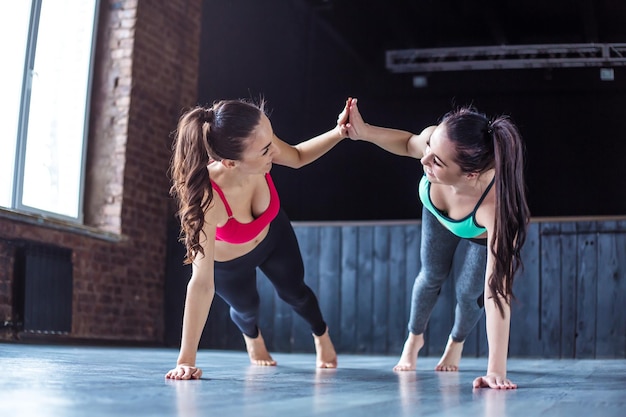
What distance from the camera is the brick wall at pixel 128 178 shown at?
5285mm

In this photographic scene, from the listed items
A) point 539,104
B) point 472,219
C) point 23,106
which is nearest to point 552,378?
point 472,219

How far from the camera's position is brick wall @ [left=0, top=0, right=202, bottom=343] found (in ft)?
17.3

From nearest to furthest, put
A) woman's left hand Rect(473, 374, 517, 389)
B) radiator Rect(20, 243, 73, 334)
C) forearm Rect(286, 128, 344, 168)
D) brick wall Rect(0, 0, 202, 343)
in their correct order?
woman's left hand Rect(473, 374, 517, 389)
forearm Rect(286, 128, 344, 168)
radiator Rect(20, 243, 73, 334)
brick wall Rect(0, 0, 202, 343)

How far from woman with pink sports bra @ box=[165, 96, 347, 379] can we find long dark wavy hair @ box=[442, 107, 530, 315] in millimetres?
495

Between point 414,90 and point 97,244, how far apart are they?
4.96 meters

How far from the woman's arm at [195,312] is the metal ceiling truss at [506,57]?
7.02 m

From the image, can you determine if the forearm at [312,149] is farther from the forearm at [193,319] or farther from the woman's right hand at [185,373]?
the woman's right hand at [185,373]

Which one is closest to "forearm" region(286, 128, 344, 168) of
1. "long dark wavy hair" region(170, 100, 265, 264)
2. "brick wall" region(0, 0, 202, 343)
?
"long dark wavy hair" region(170, 100, 265, 264)

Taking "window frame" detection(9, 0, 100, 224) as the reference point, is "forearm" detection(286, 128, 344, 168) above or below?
below

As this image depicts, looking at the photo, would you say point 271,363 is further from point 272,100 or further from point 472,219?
point 272,100

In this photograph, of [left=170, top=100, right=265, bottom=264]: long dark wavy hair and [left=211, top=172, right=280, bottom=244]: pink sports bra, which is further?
[left=211, top=172, right=280, bottom=244]: pink sports bra

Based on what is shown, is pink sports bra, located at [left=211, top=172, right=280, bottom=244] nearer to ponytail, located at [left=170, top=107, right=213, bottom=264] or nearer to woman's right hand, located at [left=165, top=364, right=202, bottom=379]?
ponytail, located at [left=170, top=107, right=213, bottom=264]

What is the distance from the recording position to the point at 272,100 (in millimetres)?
7398

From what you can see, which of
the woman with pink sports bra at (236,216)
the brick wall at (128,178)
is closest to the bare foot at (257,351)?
the woman with pink sports bra at (236,216)
